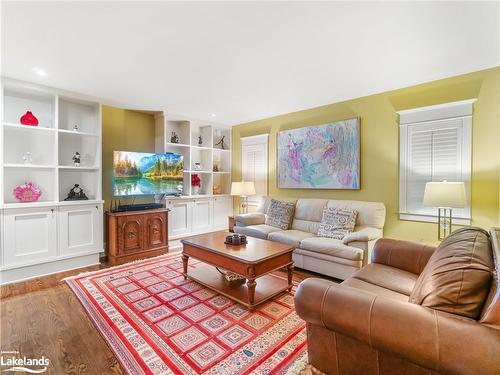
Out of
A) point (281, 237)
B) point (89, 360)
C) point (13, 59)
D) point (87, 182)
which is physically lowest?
point (89, 360)

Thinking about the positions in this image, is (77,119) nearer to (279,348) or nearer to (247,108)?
(247,108)

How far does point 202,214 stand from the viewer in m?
5.18

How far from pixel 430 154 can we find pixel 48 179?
515 cm

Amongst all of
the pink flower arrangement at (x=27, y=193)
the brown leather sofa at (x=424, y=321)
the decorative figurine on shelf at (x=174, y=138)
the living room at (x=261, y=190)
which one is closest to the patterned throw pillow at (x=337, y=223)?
the living room at (x=261, y=190)

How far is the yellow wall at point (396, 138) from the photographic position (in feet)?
9.11

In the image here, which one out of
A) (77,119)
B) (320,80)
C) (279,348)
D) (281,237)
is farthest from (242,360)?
(77,119)

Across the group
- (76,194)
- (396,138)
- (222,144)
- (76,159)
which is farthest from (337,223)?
(76,159)

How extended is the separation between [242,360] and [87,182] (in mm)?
3605

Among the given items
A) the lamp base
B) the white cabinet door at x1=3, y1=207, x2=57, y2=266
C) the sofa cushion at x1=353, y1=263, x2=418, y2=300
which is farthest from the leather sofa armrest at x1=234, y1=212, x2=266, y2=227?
the white cabinet door at x1=3, y1=207, x2=57, y2=266

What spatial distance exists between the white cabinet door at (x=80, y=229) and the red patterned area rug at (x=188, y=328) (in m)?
0.66

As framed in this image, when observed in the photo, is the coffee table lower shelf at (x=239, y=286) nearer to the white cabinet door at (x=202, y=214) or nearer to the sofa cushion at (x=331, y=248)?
the sofa cushion at (x=331, y=248)

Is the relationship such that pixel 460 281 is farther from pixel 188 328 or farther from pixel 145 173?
pixel 145 173

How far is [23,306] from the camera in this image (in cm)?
248

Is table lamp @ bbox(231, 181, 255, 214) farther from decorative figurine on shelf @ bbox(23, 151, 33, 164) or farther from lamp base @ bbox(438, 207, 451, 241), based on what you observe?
decorative figurine on shelf @ bbox(23, 151, 33, 164)
